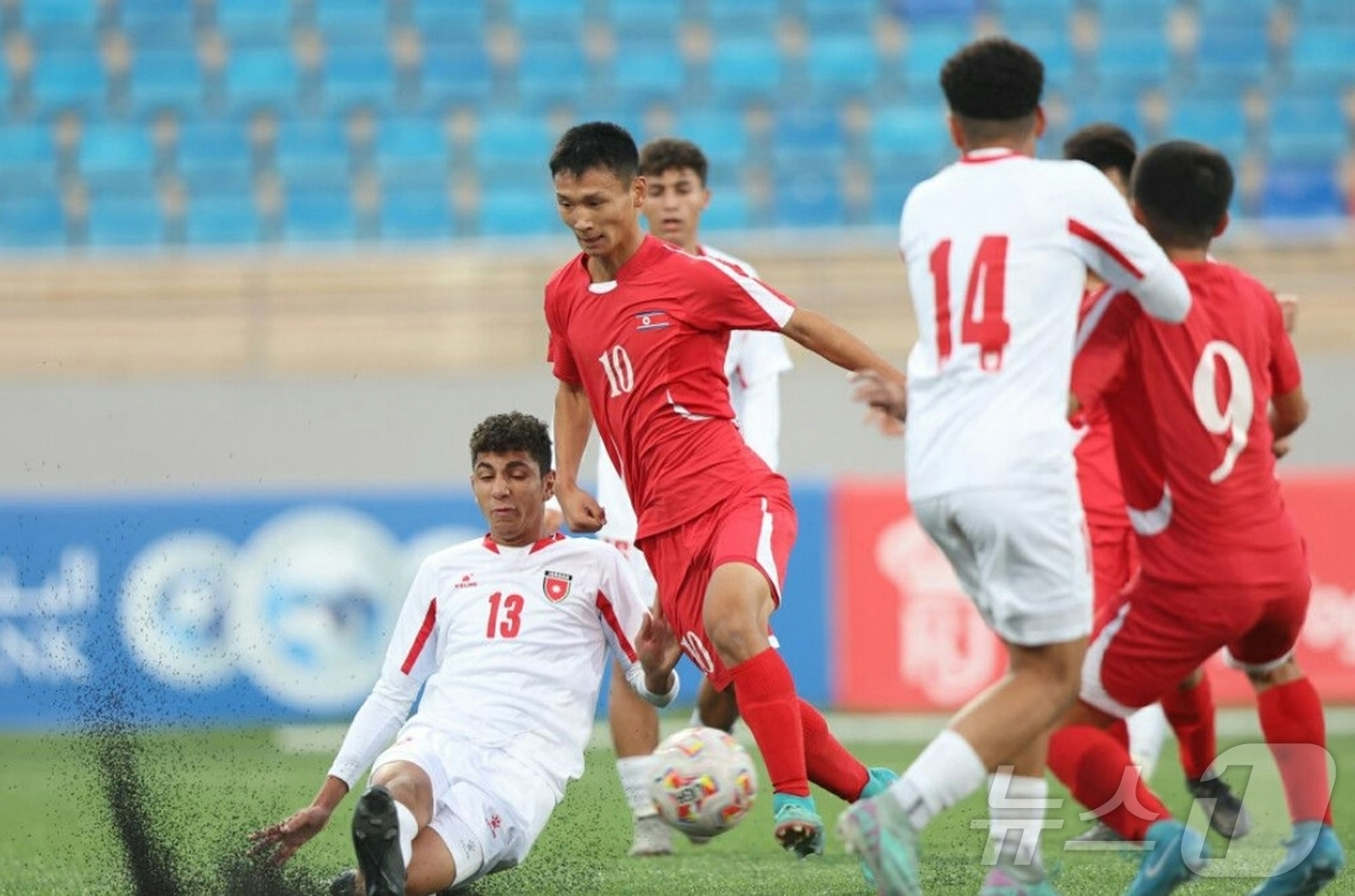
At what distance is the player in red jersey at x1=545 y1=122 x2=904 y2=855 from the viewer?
5.85 metres

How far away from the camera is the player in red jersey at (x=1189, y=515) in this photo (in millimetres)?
4863

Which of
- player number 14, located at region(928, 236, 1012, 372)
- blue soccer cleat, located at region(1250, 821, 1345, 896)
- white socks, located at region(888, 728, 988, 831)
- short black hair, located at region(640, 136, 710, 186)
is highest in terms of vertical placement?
short black hair, located at region(640, 136, 710, 186)

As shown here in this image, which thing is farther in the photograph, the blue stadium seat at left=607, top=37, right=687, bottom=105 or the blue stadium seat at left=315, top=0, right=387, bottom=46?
the blue stadium seat at left=315, top=0, right=387, bottom=46

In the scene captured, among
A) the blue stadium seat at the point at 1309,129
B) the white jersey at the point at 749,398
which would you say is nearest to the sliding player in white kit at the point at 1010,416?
the white jersey at the point at 749,398

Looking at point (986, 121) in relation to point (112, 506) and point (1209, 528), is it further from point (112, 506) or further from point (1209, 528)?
point (112, 506)

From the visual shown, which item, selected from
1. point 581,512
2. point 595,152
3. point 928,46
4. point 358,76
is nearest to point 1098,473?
point 581,512

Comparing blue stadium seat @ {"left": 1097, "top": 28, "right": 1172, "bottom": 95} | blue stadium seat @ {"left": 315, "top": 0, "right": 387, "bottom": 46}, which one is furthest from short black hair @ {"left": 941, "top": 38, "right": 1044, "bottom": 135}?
blue stadium seat @ {"left": 315, "top": 0, "right": 387, "bottom": 46}

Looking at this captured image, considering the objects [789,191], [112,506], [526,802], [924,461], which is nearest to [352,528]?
[112,506]

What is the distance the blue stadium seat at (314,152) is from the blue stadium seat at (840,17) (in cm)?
415

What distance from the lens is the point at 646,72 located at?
1720 cm

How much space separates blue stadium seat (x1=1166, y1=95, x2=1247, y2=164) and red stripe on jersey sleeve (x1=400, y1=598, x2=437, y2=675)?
1178cm

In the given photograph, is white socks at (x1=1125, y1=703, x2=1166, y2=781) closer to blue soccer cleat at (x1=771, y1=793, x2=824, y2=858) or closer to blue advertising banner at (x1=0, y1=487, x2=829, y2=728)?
blue soccer cleat at (x1=771, y1=793, x2=824, y2=858)

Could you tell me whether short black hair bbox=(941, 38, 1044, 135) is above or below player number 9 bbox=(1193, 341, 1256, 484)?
above

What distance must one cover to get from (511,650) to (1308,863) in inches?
91.0
